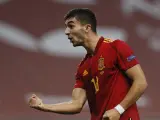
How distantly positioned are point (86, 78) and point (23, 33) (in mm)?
2062

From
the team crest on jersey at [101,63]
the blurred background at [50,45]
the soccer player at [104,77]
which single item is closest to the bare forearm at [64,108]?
the soccer player at [104,77]

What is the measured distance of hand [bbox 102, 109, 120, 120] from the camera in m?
2.76

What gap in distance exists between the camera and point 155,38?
16.6 ft

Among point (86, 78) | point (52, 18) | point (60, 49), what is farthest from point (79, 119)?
point (86, 78)

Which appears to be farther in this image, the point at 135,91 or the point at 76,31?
the point at 76,31

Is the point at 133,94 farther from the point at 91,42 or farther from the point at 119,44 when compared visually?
the point at 91,42

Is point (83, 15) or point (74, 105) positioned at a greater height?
point (83, 15)

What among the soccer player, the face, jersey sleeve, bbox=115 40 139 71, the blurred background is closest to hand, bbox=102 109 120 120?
the soccer player

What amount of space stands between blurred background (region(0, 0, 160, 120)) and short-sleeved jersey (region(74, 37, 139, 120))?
1981 millimetres

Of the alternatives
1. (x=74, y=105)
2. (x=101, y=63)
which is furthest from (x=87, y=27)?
(x=74, y=105)

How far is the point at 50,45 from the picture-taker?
5.04 meters

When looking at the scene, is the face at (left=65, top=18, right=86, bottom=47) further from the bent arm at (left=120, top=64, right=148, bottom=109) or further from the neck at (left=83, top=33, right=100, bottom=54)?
the bent arm at (left=120, top=64, right=148, bottom=109)

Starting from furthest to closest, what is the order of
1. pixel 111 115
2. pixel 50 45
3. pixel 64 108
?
pixel 50 45 < pixel 64 108 < pixel 111 115

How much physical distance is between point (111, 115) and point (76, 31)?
58 centimetres
